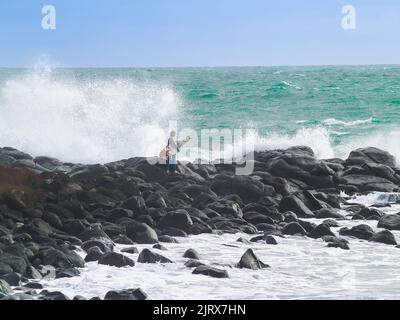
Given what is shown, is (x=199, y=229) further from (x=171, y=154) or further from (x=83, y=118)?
(x=83, y=118)

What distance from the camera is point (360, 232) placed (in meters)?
11.4

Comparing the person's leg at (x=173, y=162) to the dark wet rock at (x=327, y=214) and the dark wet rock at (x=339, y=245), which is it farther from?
the dark wet rock at (x=339, y=245)

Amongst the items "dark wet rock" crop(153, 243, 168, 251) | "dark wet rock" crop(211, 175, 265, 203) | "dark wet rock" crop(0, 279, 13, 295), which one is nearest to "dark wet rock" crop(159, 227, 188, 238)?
"dark wet rock" crop(153, 243, 168, 251)

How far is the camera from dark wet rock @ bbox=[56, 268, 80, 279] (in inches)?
342

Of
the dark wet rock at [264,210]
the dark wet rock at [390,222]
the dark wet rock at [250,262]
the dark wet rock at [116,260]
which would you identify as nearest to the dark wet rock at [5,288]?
the dark wet rock at [116,260]

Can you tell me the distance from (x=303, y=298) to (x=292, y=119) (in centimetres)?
2378

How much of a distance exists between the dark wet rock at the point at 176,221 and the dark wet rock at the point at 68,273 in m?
2.82

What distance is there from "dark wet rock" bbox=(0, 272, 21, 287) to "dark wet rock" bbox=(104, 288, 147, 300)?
1.02 meters

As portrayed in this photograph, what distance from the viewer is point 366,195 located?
51.2ft

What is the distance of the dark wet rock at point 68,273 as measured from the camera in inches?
342

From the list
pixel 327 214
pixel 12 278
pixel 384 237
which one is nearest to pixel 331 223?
pixel 327 214

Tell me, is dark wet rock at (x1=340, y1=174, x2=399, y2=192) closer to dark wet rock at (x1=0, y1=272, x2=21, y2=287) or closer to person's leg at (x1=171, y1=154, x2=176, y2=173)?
person's leg at (x1=171, y1=154, x2=176, y2=173)

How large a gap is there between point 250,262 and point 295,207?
3.94m
